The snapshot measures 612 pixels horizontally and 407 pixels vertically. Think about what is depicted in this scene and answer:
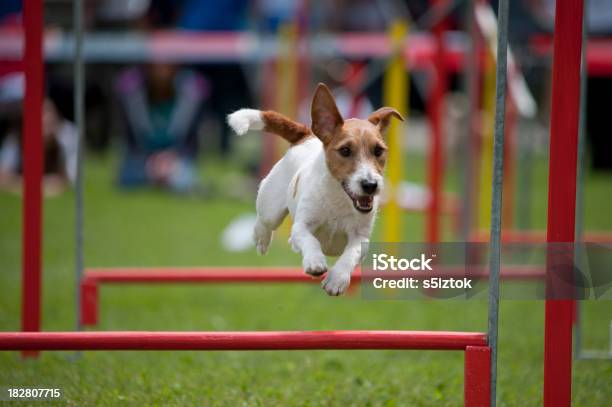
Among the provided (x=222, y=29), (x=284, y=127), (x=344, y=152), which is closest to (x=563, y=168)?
(x=344, y=152)

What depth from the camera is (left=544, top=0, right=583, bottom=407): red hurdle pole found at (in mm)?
3652

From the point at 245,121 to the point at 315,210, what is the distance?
57 cm

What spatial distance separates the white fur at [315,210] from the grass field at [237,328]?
1042mm

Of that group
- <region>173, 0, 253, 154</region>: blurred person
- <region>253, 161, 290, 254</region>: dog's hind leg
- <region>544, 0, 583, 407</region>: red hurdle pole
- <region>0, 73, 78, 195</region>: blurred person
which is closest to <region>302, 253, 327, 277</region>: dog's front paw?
<region>253, 161, 290, 254</region>: dog's hind leg

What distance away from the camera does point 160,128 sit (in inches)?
609

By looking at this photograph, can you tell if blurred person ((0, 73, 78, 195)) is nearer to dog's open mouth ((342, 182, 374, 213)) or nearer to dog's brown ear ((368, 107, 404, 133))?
dog's brown ear ((368, 107, 404, 133))

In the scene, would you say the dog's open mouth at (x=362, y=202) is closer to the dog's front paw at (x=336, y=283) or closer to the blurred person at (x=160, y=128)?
the dog's front paw at (x=336, y=283)

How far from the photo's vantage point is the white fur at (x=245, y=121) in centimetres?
404

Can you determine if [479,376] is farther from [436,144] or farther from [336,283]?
[436,144]

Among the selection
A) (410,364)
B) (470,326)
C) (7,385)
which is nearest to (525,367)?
(410,364)

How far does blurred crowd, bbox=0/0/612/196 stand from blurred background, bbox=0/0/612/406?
42 mm

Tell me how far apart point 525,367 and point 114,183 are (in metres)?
11.6

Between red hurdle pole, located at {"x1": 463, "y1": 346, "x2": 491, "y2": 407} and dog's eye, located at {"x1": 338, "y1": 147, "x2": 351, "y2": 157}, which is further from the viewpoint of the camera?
dog's eye, located at {"x1": 338, "y1": 147, "x2": 351, "y2": 157}

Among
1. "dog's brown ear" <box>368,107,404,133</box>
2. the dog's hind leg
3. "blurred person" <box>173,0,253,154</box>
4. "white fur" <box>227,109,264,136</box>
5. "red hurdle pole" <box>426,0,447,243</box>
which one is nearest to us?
"dog's brown ear" <box>368,107,404,133</box>
